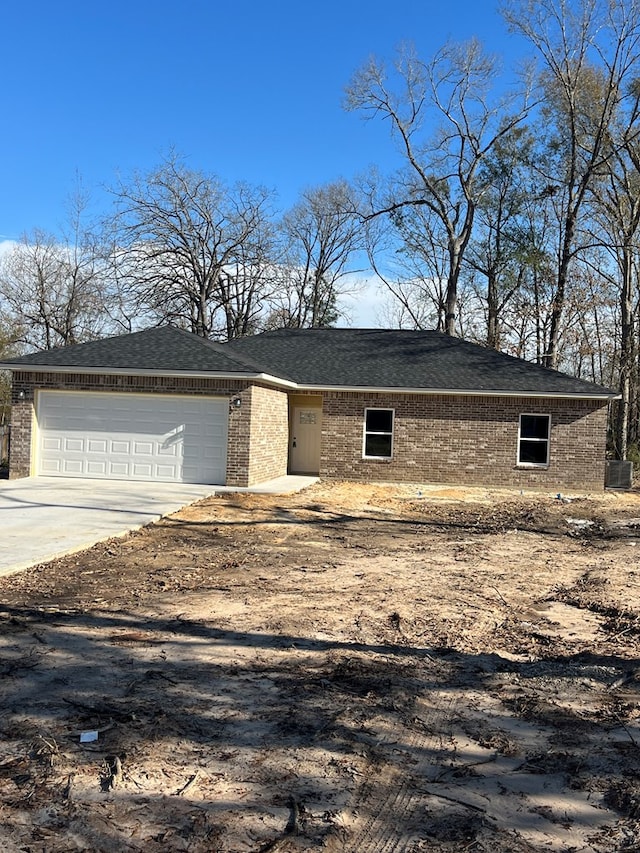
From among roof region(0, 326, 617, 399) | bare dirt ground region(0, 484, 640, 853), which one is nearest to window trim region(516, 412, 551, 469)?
roof region(0, 326, 617, 399)

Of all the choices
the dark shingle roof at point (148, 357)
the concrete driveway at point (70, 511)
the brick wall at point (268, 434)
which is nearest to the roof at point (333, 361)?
the dark shingle roof at point (148, 357)

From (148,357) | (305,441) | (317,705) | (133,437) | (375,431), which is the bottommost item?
(317,705)

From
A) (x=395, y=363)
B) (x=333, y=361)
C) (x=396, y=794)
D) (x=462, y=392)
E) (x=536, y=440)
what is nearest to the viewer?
(x=396, y=794)

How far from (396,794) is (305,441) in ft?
59.8

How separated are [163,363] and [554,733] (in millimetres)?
14356

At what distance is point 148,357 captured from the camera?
57.6 feet

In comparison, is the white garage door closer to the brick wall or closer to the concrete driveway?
the concrete driveway

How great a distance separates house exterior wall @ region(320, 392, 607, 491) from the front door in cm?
94

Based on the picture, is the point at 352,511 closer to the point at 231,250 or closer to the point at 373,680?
the point at 373,680

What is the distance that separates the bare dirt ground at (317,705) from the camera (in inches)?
122

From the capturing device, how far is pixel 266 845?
2904 mm

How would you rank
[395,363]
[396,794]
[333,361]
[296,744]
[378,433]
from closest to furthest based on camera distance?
[396,794]
[296,744]
[378,433]
[395,363]
[333,361]

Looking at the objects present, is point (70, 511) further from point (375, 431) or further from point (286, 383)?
point (375, 431)

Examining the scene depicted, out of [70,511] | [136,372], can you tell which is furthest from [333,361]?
[70,511]
